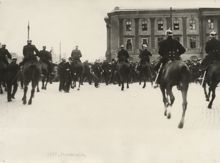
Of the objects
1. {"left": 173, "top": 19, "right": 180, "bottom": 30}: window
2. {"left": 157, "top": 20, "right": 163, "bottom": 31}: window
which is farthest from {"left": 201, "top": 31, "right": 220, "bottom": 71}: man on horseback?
{"left": 157, "top": 20, "right": 163, "bottom": 31}: window

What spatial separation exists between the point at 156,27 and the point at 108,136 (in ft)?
185

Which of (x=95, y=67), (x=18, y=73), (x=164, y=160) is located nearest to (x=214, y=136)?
(x=164, y=160)

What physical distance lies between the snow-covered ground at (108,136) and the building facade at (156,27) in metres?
50.4

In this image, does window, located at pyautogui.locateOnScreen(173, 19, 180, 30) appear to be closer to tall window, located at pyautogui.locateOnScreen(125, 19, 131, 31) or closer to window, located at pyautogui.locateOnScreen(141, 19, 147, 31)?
window, located at pyautogui.locateOnScreen(141, 19, 147, 31)

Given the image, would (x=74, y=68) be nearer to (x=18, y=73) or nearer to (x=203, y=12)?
(x=18, y=73)

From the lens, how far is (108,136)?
10523 millimetres

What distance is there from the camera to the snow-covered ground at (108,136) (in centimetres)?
965

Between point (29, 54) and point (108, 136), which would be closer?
point (108, 136)

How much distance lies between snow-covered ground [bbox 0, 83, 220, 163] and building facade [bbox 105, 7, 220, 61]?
5036cm

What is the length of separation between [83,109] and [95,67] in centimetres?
1970

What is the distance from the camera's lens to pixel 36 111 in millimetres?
14148

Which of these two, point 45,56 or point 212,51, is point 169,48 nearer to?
point 212,51

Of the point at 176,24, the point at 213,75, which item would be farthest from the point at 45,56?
the point at 176,24

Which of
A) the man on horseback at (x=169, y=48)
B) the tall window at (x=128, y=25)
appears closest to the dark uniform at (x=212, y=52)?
the man on horseback at (x=169, y=48)
